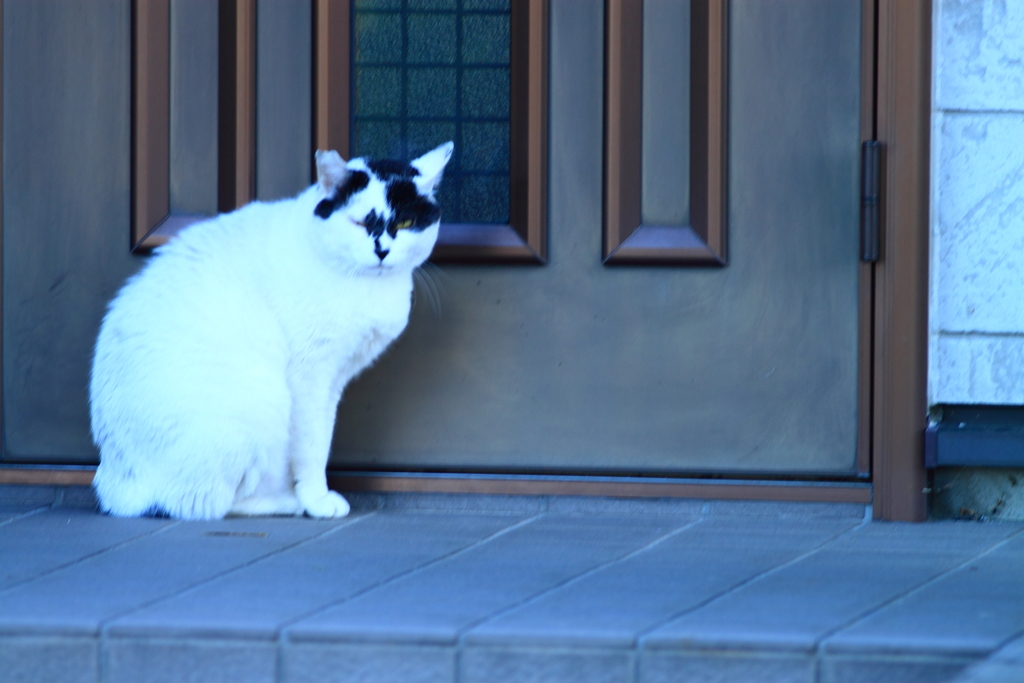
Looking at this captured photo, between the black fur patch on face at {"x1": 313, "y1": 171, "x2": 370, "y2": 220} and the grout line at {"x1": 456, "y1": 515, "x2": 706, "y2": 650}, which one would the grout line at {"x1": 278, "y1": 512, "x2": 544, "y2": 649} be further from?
the black fur patch on face at {"x1": 313, "y1": 171, "x2": 370, "y2": 220}

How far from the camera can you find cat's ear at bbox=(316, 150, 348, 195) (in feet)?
7.00

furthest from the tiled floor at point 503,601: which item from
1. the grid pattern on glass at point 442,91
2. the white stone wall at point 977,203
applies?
the grid pattern on glass at point 442,91

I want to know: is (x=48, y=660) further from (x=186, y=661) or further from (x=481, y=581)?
(x=481, y=581)

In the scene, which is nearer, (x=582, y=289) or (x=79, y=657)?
(x=79, y=657)

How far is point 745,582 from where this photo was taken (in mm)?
1851

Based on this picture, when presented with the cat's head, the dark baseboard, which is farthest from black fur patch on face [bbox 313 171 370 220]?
the dark baseboard

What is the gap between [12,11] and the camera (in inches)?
99.7

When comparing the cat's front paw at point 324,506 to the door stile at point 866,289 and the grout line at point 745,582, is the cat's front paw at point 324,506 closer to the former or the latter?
the grout line at point 745,582

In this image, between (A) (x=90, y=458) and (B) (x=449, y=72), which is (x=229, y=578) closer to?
(A) (x=90, y=458)

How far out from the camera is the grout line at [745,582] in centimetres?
157

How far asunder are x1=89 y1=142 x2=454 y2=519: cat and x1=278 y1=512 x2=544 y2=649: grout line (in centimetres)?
37

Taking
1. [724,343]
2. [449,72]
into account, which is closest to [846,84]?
[724,343]

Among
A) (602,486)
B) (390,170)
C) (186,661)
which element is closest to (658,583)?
(602,486)

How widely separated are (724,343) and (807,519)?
17.1 inches
